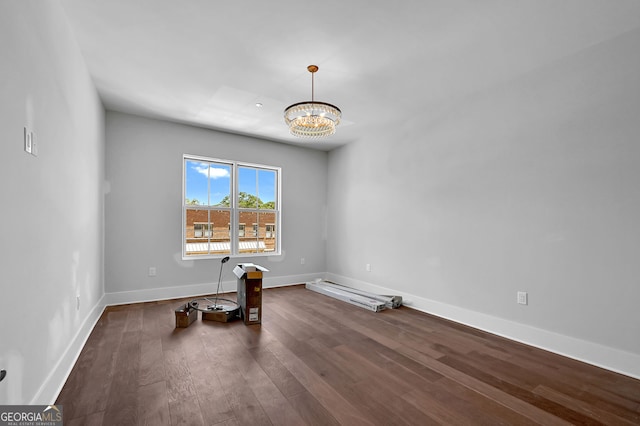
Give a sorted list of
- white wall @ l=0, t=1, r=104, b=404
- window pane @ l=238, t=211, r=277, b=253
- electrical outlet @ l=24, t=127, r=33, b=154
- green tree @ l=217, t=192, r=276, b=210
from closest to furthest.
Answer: white wall @ l=0, t=1, r=104, b=404, electrical outlet @ l=24, t=127, r=33, b=154, green tree @ l=217, t=192, r=276, b=210, window pane @ l=238, t=211, r=277, b=253

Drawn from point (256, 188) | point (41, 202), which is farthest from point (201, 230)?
point (41, 202)

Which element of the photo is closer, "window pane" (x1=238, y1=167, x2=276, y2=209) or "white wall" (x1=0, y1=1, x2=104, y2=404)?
"white wall" (x1=0, y1=1, x2=104, y2=404)

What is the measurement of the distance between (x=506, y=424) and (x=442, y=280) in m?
2.22

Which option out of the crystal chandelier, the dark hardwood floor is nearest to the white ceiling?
the crystal chandelier

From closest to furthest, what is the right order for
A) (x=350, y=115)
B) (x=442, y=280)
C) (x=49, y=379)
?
(x=49, y=379), (x=442, y=280), (x=350, y=115)

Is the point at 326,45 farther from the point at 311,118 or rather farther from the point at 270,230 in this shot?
the point at 270,230

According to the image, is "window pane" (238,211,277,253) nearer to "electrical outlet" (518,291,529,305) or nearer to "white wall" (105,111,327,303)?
"white wall" (105,111,327,303)

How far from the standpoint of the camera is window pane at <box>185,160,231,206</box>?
4941 millimetres

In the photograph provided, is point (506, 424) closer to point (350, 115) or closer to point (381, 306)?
point (381, 306)

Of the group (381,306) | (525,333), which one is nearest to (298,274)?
(381,306)

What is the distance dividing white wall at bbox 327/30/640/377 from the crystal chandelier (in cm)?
172

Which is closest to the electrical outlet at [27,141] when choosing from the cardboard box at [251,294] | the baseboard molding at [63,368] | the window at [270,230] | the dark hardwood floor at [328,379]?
the baseboard molding at [63,368]

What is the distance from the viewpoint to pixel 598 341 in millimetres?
2645

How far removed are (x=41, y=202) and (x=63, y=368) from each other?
4.28 feet
